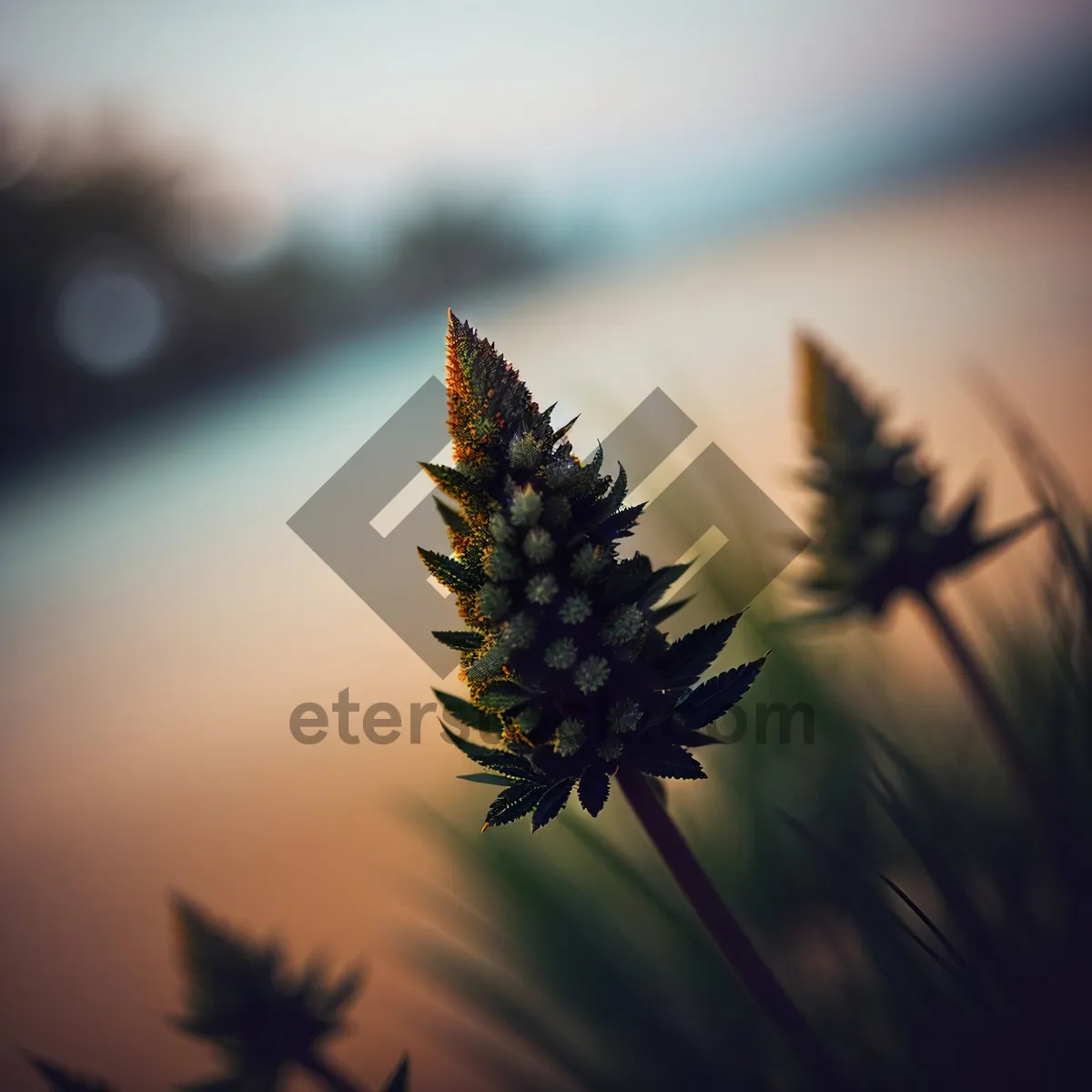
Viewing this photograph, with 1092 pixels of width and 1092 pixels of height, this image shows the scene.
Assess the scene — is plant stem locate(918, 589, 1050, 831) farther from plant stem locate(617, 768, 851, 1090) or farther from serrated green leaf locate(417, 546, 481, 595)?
serrated green leaf locate(417, 546, 481, 595)

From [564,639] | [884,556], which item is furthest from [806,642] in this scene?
[564,639]

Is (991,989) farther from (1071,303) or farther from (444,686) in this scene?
(1071,303)

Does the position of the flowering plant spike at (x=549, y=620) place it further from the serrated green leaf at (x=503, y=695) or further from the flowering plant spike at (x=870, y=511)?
the flowering plant spike at (x=870, y=511)

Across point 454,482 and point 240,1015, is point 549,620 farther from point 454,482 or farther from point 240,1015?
point 240,1015

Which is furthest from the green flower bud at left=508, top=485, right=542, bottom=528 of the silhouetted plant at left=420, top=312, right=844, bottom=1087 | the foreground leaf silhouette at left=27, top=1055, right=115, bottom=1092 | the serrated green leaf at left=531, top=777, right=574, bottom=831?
the foreground leaf silhouette at left=27, top=1055, right=115, bottom=1092

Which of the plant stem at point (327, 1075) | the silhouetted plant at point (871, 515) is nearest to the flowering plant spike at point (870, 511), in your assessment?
the silhouetted plant at point (871, 515)
